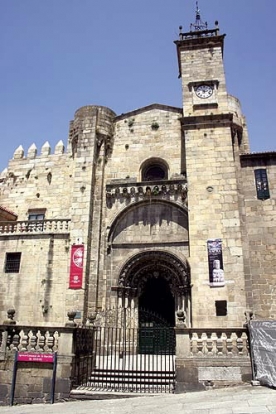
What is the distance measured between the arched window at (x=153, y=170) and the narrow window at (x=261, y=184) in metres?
4.78

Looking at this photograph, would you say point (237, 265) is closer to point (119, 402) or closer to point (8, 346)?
point (119, 402)

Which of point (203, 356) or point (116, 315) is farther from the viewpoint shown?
point (116, 315)

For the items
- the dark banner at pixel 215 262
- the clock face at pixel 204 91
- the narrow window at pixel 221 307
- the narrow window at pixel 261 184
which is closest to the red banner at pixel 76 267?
the dark banner at pixel 215 262

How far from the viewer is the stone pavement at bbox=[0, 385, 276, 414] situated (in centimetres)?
706

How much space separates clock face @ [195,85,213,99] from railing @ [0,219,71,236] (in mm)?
9629

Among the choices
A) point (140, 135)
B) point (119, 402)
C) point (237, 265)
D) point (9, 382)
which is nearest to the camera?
point (119, 402)

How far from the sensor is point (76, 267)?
1566 cm

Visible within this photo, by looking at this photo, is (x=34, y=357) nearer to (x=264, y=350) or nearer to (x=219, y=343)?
(x=219, y=343)

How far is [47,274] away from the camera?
16.0 m

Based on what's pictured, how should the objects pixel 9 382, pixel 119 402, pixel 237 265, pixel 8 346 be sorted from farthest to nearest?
pixel 237 265, pixel 8 346, pixel 9 382, pixel 119 402

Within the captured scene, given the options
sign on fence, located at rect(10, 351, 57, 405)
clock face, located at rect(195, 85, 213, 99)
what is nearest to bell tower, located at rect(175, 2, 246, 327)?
clock face, located at rect(195, 85, 213, 99)

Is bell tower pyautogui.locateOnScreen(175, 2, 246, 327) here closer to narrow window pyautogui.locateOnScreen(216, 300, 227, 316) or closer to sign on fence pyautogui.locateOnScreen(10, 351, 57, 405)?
narrow window pyautogui.locateOnScreen(216, 300, 227, 316)

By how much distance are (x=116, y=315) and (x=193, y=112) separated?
10.8 metres

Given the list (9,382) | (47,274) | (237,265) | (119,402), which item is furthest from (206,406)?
(47,274)
